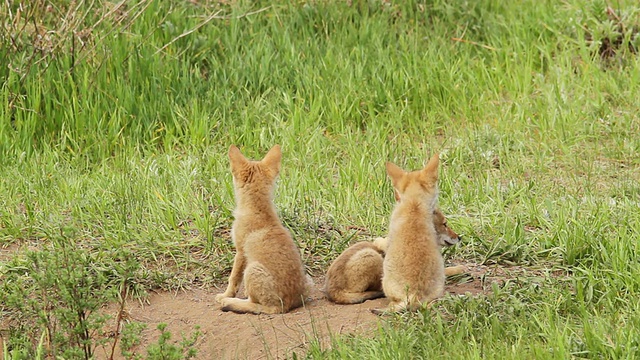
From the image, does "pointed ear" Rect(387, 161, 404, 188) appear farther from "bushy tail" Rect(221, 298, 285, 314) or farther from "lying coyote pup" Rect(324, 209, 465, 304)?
"bushy tail" Rect(221, 298, 285, 314)

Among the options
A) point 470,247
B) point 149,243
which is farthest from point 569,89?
point 149,243

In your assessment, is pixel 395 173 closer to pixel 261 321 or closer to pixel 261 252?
pixel 261 252

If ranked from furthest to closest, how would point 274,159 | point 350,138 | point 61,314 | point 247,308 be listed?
point 350,138, point 274,159, point 247,308, point 61,314

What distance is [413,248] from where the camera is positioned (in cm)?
550

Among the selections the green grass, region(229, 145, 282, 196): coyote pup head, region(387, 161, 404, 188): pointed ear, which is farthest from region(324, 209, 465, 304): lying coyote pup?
region(229, 145, 282, 196): coyote pup head

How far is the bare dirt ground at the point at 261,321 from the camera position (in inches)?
Result: 211

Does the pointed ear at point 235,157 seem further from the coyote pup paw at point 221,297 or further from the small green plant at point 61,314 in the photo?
the small green plant at point 61,314

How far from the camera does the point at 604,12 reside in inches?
392

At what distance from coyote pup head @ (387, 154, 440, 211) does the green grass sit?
0.60 m

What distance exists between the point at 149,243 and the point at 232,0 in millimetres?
4217

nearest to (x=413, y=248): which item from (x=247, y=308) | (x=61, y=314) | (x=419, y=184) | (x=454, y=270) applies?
(x=419, y=184)

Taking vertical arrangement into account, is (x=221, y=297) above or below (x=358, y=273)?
below

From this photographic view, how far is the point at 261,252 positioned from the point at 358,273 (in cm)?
58

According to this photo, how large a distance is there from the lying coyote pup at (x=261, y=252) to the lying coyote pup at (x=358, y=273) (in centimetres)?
18
